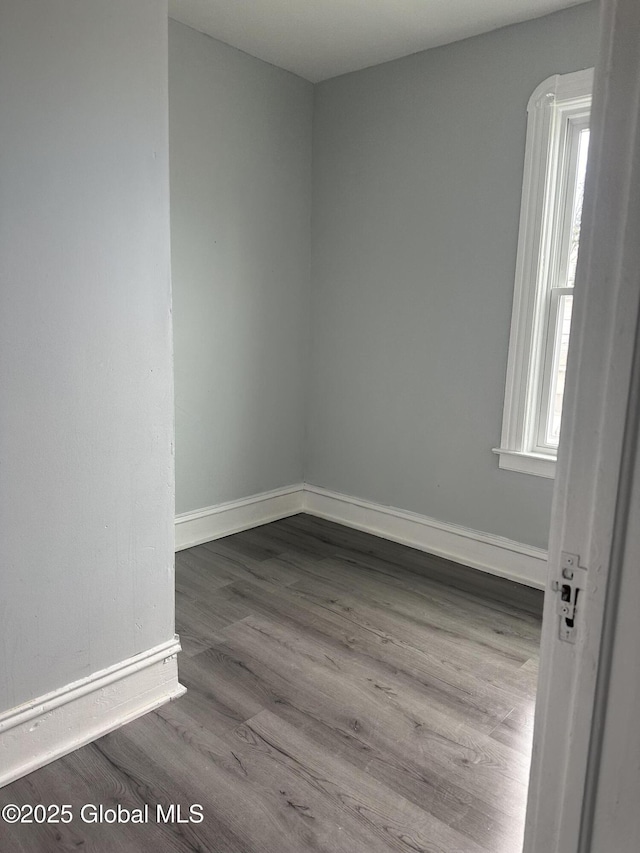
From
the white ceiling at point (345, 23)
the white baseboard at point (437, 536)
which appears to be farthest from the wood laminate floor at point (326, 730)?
the white ceiling at point (345, 23)

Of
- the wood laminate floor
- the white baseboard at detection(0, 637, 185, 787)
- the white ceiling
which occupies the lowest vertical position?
the wood laminate floor

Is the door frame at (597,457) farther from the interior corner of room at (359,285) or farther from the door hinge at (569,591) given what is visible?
the interior corner of room at (359,285)

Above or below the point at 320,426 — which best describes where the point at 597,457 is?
above

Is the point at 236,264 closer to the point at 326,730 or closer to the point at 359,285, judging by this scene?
the point at 359,285

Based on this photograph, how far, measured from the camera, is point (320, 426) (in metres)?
4.08

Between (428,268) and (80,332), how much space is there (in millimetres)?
2100

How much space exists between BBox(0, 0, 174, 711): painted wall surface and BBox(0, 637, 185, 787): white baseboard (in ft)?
0.13

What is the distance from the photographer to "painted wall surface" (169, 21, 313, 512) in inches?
128

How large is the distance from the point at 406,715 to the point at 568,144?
252 centimetres

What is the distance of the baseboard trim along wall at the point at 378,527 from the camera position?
3244 millimetres

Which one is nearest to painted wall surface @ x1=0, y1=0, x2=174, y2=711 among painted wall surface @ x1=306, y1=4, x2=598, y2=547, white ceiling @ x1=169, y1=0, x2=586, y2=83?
white ceiling @ x1=169, y1=0, x2=586, y2=83

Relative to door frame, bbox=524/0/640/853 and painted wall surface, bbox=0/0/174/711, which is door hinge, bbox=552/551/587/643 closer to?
door frame, bbox=524/0/640/853

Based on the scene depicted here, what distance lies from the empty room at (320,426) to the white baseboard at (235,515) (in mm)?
22

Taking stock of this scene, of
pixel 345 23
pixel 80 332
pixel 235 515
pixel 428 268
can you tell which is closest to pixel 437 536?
pixel 235 515
